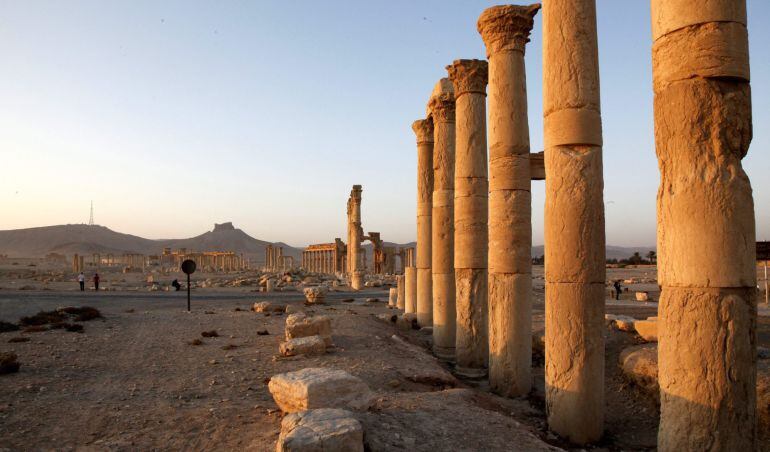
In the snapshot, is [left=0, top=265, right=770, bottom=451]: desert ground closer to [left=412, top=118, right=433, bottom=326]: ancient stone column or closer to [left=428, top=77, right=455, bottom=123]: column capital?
[left=412, top=118, right=433, bottom=326]: ancient stone column

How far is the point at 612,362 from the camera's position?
39.9 feet

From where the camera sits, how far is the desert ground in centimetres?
630

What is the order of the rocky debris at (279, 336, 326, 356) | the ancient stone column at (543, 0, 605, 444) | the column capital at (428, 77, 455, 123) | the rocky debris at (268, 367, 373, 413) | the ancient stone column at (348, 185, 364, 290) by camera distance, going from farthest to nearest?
the ancient stone column at (348, 185, 364, 290), the column capital at (428, 77, 455, 123), the rocky debris at (279, 336, 326, 356), the ancient stone column at (543, 0, 605, 444), the rocky debris at (268, 367, 373, 413)

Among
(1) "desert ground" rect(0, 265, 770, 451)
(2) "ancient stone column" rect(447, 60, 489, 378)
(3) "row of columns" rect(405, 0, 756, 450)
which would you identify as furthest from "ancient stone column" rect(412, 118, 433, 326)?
(2) "ancient stone column" rect(447, 60, 489, 378)

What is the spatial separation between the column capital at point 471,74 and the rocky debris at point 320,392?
7.95 meters

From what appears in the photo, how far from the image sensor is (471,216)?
12.4 meters

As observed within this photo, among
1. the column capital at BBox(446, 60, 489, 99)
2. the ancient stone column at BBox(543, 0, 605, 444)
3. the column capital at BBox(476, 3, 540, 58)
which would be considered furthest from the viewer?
the column capital at BBox(446, 60, 489, 99)

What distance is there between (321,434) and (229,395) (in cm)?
375

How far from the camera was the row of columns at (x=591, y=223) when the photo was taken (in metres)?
5.05

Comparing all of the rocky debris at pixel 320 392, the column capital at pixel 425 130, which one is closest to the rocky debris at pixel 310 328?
the rocky debris at pixel 320 392

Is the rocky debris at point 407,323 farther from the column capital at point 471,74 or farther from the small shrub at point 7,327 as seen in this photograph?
the small shrub at point 7,327

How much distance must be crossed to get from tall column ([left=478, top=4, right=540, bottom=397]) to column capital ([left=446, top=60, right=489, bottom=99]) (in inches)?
65.4

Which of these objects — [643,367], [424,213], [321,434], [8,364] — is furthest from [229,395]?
[424,213]

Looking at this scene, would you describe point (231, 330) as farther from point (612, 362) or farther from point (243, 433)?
point (612, 362)
